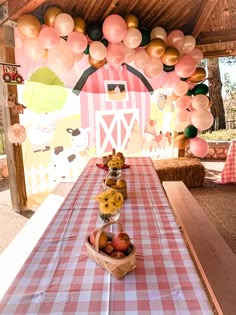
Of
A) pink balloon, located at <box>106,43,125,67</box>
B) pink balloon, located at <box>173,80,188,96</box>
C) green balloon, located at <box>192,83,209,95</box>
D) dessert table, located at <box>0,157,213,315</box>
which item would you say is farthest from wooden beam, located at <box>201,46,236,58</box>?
dessert table, located at <box>0,157,213,315</box>

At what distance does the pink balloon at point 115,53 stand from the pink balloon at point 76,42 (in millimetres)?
363

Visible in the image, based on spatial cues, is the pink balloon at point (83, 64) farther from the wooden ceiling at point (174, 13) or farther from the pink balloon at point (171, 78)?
the pink balloon at point (171, 78)

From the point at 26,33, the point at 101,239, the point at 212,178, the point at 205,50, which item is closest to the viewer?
the point at 101,239

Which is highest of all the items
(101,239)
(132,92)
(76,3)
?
(76,3)

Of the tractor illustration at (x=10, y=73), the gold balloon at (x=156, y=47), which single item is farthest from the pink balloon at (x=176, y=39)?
the tractor illustration at (x=10, y=73)

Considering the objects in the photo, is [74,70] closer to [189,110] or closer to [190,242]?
[189,110]

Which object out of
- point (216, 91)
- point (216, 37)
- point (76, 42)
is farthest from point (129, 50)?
point (216, 91)

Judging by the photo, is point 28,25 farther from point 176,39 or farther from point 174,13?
point 174,13

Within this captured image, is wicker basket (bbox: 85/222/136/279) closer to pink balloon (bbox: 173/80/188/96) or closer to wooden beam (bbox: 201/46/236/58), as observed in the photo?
pink balloon (bbox: 173/80/188/96)

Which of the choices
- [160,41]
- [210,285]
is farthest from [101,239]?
[160,41]

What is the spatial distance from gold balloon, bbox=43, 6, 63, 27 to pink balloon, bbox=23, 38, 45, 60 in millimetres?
245

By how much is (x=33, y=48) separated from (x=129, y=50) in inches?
45.1

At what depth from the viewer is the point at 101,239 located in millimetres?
1005

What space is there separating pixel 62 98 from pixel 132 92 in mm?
1125
